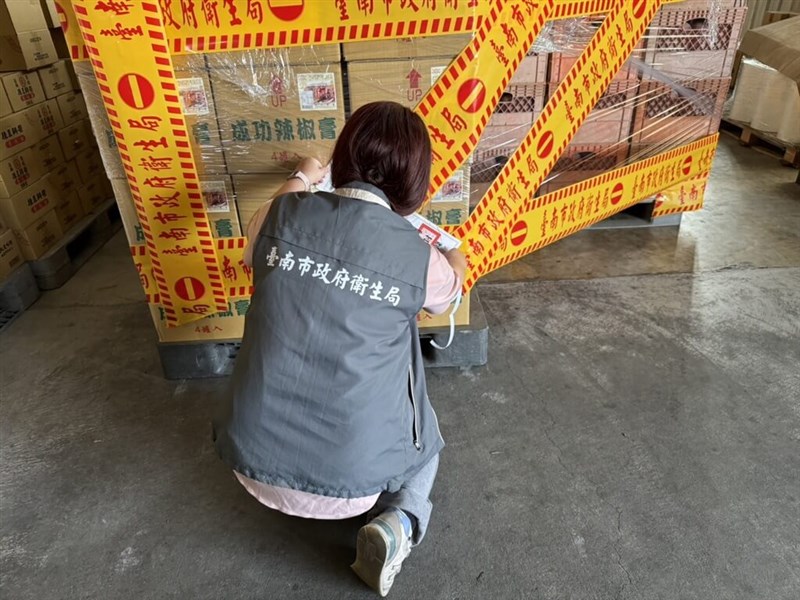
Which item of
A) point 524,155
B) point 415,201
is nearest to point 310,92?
Answer: point 415,201

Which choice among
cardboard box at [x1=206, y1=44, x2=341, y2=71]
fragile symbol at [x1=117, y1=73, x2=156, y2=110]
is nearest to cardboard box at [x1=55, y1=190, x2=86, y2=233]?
fragile symbol at [x1=117, y1=73, x2=156, y2=110]

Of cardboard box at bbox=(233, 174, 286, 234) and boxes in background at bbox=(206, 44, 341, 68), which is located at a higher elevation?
boxes in background at bbox=(206, 44, 341, 68)

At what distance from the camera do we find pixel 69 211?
3.87 meters

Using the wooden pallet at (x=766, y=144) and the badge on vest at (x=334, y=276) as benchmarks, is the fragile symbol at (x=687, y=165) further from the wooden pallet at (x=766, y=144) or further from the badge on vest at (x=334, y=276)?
the badge on vest at (x=334, y=276)

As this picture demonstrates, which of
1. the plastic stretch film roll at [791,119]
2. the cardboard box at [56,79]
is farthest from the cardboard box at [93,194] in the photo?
the plastic stretch film roll at [791,119]

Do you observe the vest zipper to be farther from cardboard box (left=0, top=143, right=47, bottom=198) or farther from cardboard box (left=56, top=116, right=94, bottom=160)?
cardboard box (left=56, top=116, right=94, bottom=160)

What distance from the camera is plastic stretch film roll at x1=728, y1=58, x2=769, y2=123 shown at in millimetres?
5348

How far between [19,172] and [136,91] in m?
1.94

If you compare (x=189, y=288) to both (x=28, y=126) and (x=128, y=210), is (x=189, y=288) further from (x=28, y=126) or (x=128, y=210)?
(x=28, y=126)

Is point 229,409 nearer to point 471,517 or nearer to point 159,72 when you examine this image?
point 471,517

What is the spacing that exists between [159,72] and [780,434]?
259 centimetres

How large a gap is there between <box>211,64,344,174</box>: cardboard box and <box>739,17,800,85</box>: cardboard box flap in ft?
12.9

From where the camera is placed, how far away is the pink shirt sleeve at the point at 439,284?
4.87 ft

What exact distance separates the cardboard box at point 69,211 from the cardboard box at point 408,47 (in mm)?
2662
